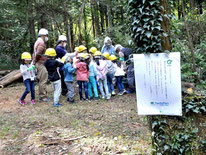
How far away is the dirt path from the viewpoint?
4.00 m

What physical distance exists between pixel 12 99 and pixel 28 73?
175cm

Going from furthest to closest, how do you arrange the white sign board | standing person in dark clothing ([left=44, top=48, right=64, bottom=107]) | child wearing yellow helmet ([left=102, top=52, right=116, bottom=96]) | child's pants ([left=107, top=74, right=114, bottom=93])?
1. child's pants ([left=107, top=74, right=114, bottom=93])
2. child wearing yellow helmet ([left=102, top=52, right=116, bottom=96])
3. standing person in dark clothing ([left=44, top=48, right=64, bottom=107])
4. the white sign board

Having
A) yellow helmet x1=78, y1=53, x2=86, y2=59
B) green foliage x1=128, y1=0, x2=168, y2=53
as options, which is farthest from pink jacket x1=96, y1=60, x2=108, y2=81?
green foliage x1=128, y1=0, x2=168, y2=53

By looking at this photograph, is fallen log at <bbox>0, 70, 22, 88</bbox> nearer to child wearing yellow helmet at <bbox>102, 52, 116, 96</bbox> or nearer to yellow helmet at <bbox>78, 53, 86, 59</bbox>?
yellow helmet at <bbox>78, 53, 86, 59</bbox>

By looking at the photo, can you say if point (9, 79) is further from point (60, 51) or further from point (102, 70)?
point (102, 70)

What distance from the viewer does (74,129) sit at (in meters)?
4.87

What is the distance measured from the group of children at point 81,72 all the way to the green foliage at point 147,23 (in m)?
4.17

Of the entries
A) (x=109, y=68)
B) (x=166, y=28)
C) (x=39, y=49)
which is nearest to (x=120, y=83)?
(x=109, y=68)

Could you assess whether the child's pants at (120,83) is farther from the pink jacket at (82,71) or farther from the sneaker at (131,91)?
the pink jacket at (82,71)

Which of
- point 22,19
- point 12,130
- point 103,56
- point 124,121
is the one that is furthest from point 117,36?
point 12,130

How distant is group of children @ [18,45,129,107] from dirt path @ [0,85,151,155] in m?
0.60

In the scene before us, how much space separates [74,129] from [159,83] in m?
2.75

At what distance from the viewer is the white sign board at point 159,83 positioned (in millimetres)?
2805

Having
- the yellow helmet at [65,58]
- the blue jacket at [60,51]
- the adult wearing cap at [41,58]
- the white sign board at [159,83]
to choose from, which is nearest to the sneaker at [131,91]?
the yellow helmet at [65,58]
